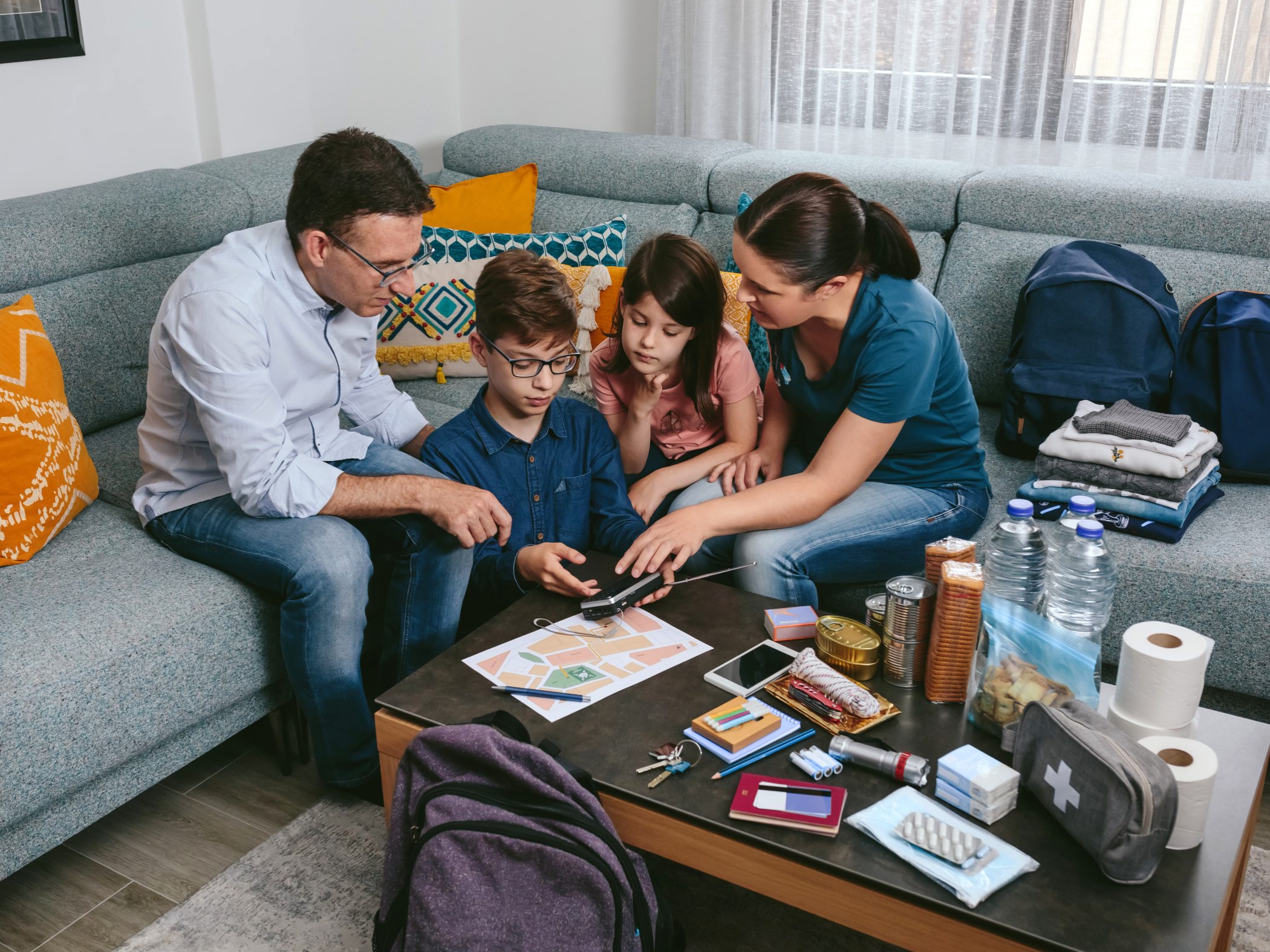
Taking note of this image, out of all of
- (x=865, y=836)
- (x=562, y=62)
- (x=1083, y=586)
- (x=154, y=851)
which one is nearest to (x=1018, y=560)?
(x=1083, y=586)

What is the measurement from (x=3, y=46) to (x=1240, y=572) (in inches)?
108

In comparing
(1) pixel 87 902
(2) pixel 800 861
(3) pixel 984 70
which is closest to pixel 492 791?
(2) pixel 800 861

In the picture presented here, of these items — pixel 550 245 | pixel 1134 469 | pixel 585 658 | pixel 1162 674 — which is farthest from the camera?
pixel 550 245

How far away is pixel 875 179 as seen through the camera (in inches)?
102

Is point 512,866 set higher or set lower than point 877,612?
lower

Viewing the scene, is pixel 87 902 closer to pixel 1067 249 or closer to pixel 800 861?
pixel 800 861

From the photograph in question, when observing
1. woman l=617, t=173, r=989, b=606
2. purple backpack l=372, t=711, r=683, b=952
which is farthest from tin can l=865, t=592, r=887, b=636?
purple backpack l=372, t=711, r=683, b=952

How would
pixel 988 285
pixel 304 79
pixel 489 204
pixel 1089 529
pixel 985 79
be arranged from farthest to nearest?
→ pixel 304 79 < pixel 985 79 < pixel 489 204 < pixel 988 285 < pixel 1089 529

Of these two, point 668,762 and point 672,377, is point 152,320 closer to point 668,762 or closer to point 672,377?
point 672,377

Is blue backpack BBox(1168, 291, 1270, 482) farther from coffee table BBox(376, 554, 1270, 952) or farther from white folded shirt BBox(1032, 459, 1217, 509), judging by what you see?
coffee table BBox(376, 554, 1270, 952)

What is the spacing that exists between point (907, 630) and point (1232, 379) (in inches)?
43.5

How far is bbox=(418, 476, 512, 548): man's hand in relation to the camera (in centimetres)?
171

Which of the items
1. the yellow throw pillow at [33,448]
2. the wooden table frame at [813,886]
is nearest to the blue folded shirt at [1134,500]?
the wooden table frame at [813,886]

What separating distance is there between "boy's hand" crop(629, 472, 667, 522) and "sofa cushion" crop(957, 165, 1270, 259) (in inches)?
42.0
